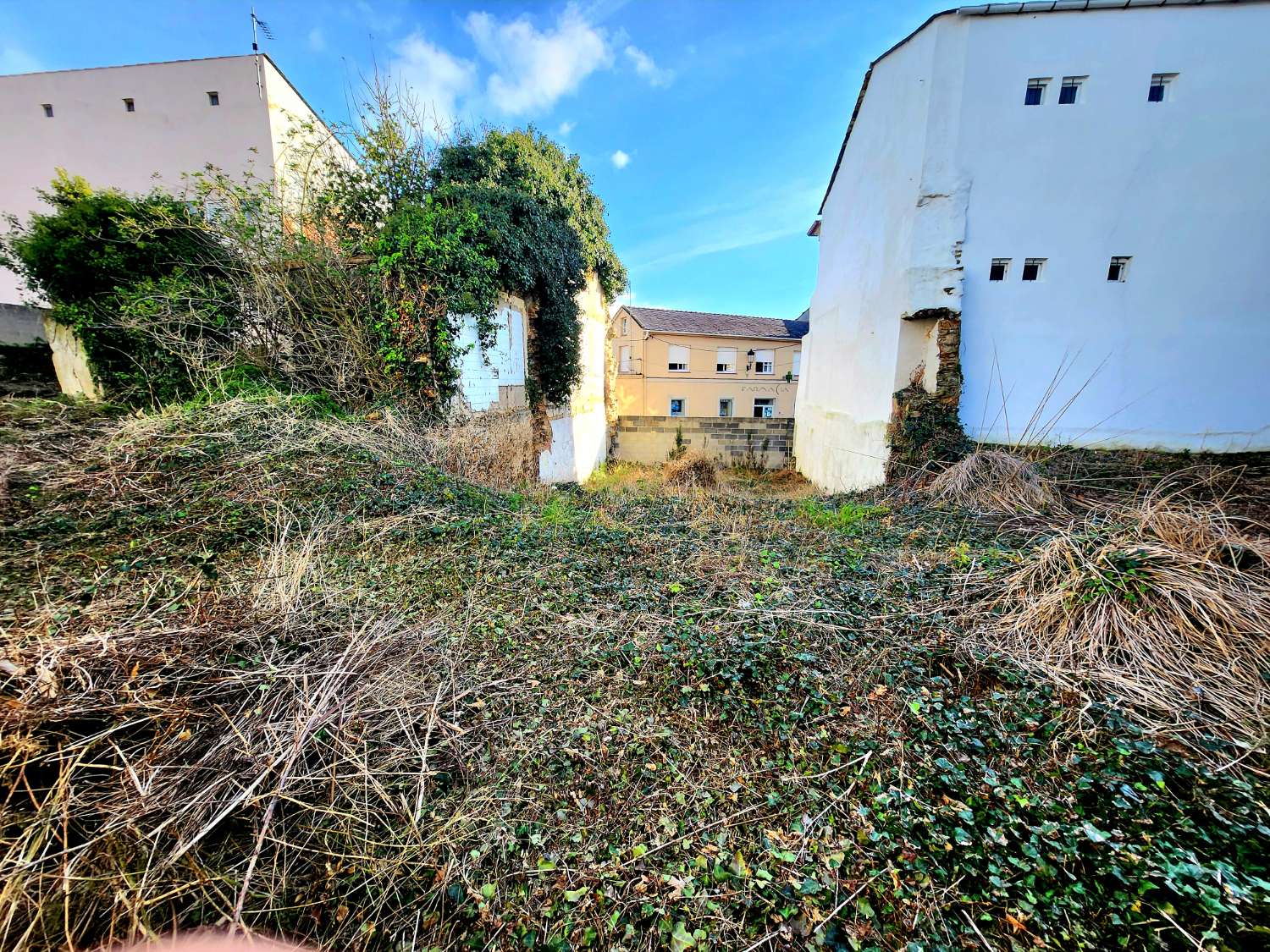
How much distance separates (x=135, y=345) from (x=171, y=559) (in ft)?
14.6

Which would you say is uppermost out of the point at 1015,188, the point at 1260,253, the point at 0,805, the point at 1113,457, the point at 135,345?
the point at 1015,188

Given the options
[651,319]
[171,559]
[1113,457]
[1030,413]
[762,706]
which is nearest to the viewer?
[762,706]

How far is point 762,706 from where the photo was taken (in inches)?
84.8

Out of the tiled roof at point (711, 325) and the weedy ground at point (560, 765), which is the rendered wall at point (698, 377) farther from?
the weedy ground at point (560, 765)

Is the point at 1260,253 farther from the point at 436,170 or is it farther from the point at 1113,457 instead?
the point at 436,170

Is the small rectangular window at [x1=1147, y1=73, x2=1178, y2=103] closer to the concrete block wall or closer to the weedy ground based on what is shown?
the weedy ground

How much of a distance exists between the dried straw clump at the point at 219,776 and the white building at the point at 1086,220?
669 centimetres

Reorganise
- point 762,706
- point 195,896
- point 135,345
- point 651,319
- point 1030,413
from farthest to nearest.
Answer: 1. point 651,319
2. point 1030,413
3. point 135,345
4. point 762,706
5. point 195,896

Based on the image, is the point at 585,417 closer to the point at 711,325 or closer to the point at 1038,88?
the point at 1038,88

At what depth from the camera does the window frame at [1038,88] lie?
5871 millimetres

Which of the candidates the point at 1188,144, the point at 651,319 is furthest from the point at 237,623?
the point at 651,319

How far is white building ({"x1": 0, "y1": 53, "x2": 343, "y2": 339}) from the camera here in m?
9.77

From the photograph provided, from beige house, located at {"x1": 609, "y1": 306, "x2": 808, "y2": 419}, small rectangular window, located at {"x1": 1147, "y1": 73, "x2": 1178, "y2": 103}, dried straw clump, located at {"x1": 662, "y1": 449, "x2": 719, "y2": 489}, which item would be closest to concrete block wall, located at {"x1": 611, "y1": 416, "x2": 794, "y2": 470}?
dried straw clump, located at {"x1": 662, "y1": 449, "x2": 719, "y2": 489}

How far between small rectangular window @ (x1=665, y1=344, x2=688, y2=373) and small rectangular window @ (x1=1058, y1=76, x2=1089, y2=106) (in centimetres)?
1381
